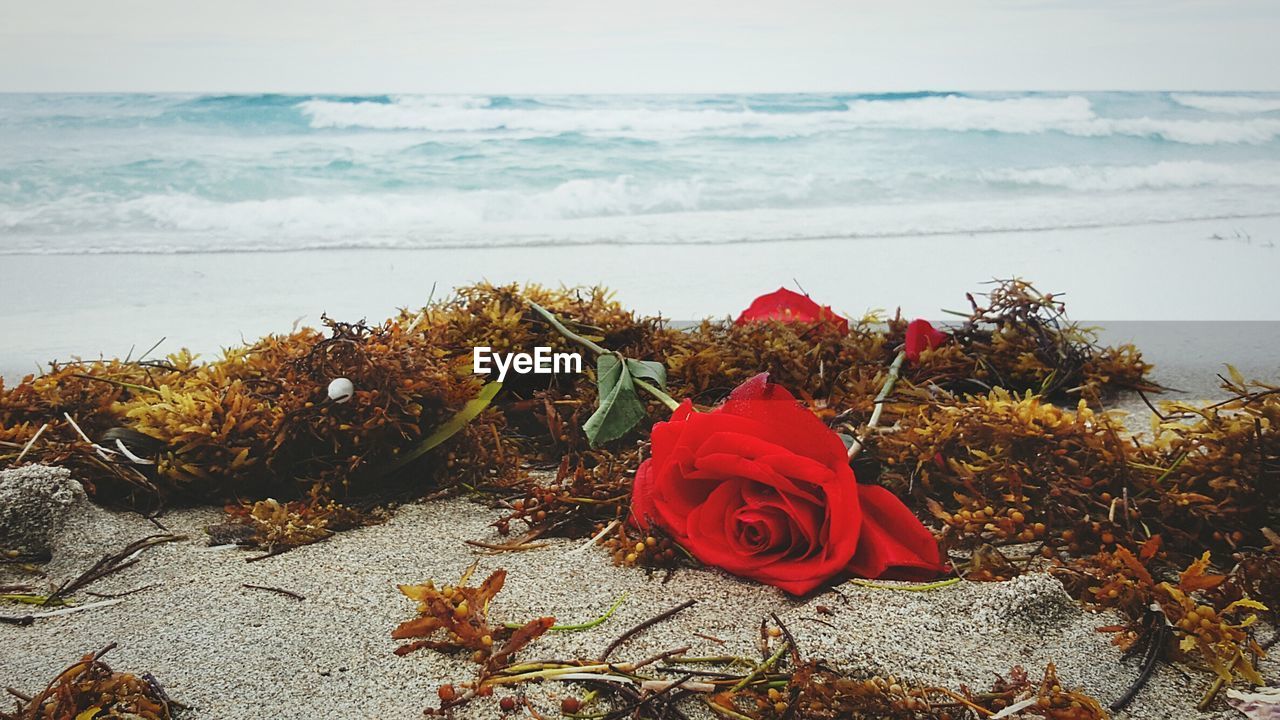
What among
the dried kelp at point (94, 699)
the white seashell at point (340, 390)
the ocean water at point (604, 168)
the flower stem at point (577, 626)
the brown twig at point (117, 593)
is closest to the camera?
the dried kelp at point (94, 699)

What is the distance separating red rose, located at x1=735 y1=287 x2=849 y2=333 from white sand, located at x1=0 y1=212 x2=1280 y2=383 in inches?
34.4

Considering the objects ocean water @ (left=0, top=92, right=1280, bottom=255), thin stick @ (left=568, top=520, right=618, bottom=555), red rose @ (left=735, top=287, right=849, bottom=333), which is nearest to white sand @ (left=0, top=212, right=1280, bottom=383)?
ocean water @ (left=0, top=92, right=1280, bottom=255)

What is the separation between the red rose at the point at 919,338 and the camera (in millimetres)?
1021

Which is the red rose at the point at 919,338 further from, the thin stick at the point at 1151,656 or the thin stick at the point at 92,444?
the thin stick at the point at 92,444

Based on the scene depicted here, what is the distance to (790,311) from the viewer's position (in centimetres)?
108

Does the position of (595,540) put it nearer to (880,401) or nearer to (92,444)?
(880,401)

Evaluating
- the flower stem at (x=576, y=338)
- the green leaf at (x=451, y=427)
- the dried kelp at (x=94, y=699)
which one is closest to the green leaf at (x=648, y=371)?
the flower stem at (x=576, y=338)

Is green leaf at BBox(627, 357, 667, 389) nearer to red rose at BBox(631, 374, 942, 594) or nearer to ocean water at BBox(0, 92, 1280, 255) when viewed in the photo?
red rose at BBox(631, 374, 942, 594)

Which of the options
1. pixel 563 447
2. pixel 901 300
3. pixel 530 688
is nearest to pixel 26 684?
pixel 530 688

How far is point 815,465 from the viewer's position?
0.63m

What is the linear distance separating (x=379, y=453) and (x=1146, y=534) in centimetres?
68

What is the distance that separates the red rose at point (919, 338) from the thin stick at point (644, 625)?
46 centimetres

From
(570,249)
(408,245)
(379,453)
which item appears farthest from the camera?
(408,245)

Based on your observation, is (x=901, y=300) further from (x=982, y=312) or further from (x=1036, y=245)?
(x=982, y=312)
